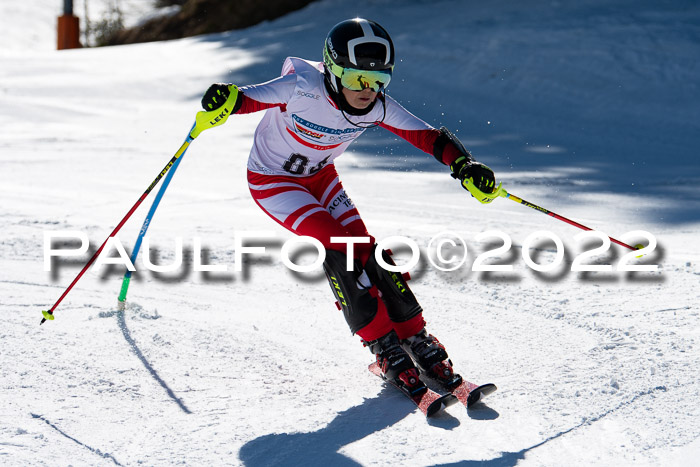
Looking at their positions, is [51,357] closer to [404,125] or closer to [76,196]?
[404,125]

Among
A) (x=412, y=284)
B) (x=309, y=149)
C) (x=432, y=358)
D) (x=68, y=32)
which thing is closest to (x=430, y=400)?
(x=432, y=358)

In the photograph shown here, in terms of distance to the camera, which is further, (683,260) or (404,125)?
(683,260)

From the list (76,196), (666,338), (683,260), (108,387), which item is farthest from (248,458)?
(76,196)

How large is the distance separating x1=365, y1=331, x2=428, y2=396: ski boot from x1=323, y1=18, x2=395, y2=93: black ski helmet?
1135 mm

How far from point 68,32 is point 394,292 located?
48.6ft

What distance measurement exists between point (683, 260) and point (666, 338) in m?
1.26

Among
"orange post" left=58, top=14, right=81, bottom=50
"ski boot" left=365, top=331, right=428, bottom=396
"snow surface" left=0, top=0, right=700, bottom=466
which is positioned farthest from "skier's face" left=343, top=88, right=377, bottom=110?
"orange post" left=58, top=14, right=81, bottom=50

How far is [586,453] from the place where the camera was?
9.55 ft

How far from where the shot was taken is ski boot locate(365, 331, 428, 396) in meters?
3.45

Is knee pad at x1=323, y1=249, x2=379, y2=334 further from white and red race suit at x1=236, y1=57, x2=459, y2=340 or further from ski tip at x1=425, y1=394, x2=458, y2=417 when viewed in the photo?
ski tip at x1=425, y1=394, x2=458, y2=417

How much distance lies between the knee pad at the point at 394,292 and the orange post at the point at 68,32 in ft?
48.2

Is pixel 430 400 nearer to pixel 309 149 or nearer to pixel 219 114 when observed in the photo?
pixel 309 149

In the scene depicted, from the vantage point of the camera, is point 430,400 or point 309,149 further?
point 309,149

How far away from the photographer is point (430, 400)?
11.0 ft
